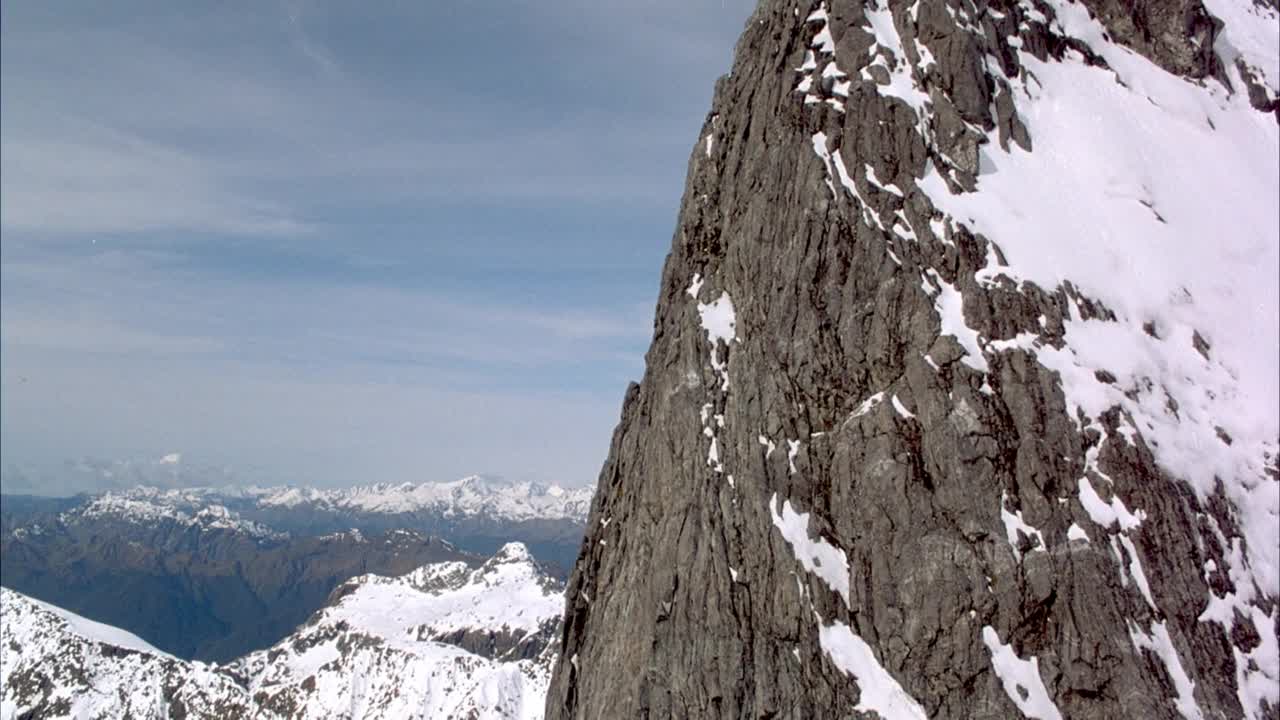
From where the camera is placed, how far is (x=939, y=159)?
3181 centimetres

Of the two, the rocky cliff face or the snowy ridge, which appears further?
the snowy ridge

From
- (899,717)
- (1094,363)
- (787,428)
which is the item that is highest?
(1094,363)

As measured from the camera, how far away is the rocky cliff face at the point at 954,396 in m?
25.3

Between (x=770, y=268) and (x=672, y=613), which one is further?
(x=770, y=268)

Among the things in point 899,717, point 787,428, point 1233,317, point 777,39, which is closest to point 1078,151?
point 1233,317

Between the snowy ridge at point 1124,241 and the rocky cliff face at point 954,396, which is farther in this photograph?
the snowy ridge at point 1124,241

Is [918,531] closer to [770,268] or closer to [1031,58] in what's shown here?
[770,268]

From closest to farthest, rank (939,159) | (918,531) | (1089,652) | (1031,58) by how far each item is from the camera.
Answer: (1089,652) < (918,531) < (939,159) < (1031,58)

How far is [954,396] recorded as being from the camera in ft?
90.7

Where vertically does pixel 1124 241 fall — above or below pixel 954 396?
above

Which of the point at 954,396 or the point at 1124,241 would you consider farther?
the point at 1124,241

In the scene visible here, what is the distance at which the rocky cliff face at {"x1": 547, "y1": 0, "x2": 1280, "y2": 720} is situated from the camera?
2533cm

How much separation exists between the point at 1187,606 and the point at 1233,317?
11.4m

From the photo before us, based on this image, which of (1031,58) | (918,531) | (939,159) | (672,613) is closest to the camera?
(918,531)
